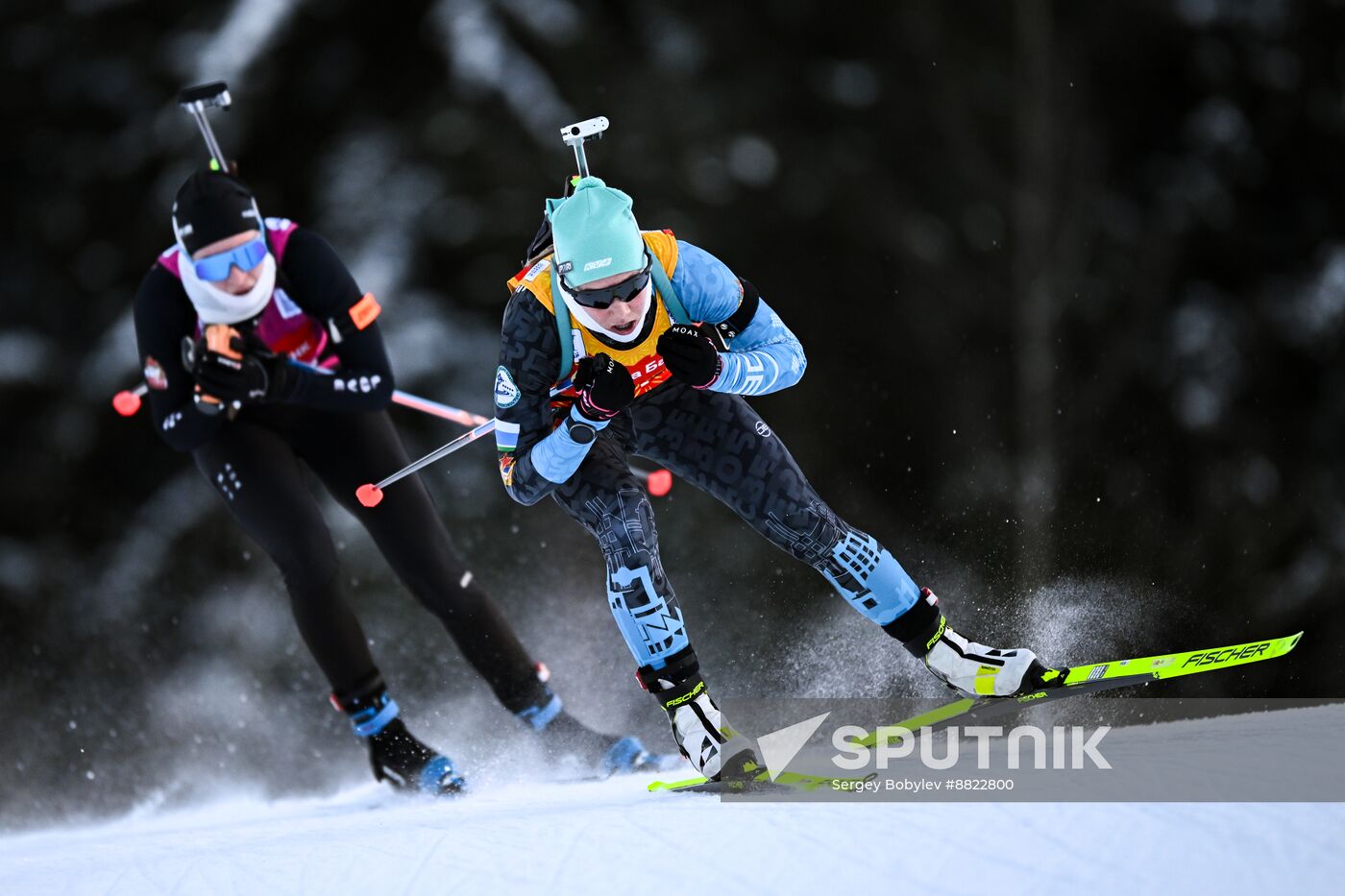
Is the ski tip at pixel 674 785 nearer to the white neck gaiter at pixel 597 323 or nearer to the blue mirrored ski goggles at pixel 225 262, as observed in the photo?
the white neck gaiter at pixel 597 323

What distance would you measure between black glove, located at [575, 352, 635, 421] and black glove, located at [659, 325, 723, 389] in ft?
0.31

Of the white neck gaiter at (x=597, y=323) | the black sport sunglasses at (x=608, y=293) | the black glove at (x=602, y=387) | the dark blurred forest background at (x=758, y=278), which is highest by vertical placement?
the black sport sunglasses at (x=608, y=293)

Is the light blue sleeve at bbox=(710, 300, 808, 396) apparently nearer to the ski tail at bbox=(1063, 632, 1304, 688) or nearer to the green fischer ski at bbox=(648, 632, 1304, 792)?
the green fischer ski at bbox=(648, 632, 1304, 792)

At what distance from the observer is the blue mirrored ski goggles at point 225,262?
3.30 meters

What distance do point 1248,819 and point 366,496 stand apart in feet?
7.17

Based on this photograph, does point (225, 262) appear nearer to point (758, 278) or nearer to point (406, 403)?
point (406, 403)

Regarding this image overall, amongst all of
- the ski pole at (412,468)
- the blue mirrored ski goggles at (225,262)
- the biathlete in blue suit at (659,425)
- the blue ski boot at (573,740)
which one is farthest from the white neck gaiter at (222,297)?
the blue ski boot at (573,740)

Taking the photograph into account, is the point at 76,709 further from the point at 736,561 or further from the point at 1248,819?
the point at 1248,819

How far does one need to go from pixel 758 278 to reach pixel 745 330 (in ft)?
13.4

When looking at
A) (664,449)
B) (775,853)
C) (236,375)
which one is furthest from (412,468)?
(775,853)

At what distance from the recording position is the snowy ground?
7.41 ft

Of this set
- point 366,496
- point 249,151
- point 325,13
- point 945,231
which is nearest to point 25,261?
point 249,151

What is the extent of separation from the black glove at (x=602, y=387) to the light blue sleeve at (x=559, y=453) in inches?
1.5

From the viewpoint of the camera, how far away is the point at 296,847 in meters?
2.78
